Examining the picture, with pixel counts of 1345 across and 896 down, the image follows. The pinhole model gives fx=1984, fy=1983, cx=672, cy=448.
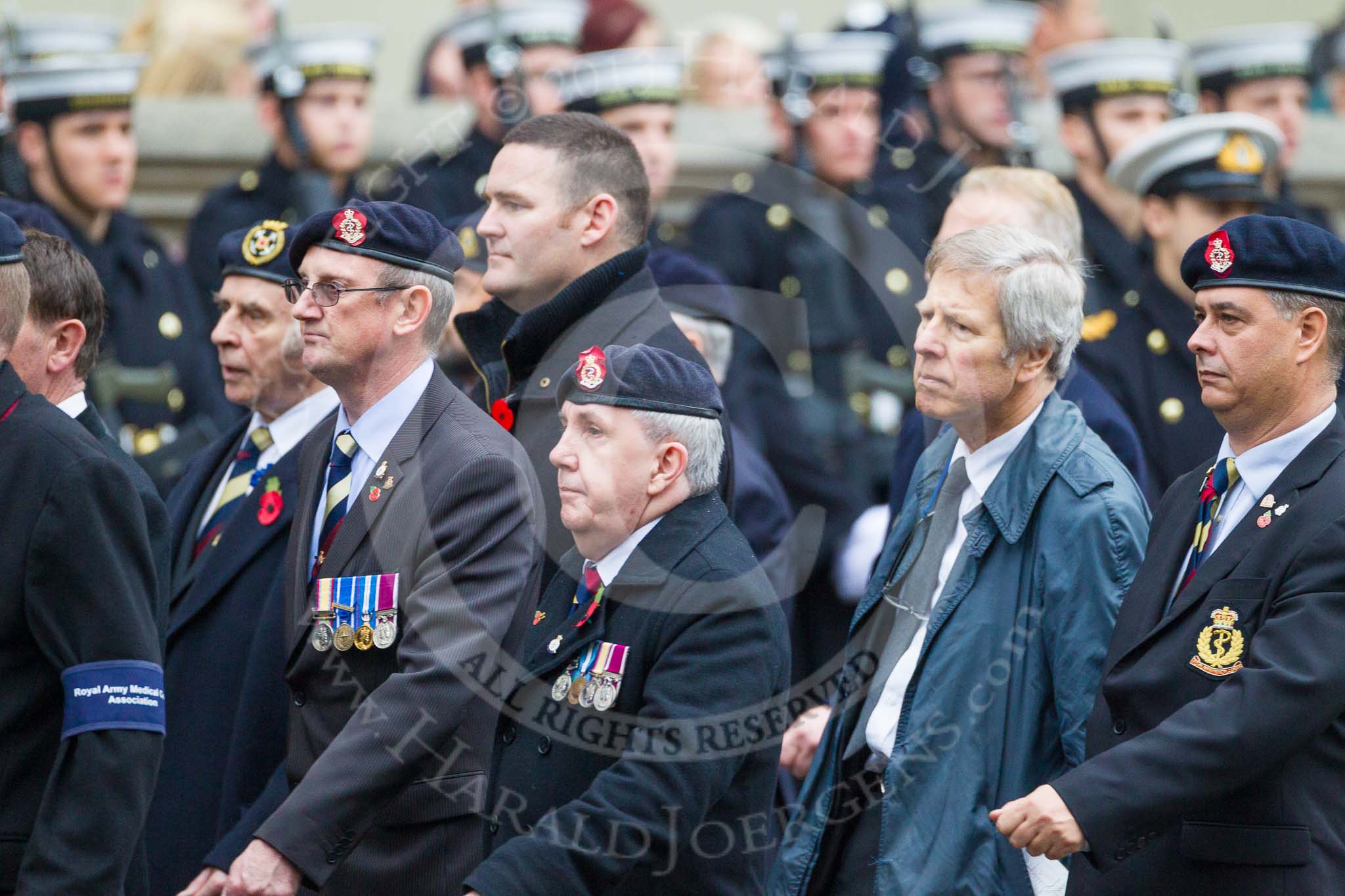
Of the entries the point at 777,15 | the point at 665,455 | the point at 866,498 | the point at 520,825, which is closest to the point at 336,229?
the point at 665,455

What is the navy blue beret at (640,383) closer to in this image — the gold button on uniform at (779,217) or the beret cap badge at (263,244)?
the beret cap badge at (263,244)

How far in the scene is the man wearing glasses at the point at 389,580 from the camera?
12.3 feet

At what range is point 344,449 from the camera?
4199 millimetres

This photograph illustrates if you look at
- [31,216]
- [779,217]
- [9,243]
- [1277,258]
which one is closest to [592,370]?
[9,243]

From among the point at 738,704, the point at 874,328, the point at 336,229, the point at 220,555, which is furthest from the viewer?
the point at 874,328

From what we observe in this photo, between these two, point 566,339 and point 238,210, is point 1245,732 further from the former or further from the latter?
point 238,210

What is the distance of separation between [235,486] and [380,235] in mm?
1084

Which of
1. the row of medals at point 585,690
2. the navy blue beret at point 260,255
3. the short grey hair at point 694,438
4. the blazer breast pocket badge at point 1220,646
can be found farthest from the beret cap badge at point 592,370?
the navy blue beret at point 260,255

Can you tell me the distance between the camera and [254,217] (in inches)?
289

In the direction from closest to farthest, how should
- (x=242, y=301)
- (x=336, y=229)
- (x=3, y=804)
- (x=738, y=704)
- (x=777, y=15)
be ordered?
(x=3, y=804) < (x=738, y=704) < (x=336, y=229) < (x=242, y=301) < (x=777, y=15)

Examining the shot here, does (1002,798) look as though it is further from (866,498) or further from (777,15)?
(777,15)

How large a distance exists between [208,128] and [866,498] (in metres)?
3.28

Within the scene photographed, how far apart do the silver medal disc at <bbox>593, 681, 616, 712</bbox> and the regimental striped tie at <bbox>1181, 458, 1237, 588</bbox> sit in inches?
42.8

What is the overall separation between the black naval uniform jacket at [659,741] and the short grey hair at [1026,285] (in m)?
0.75
